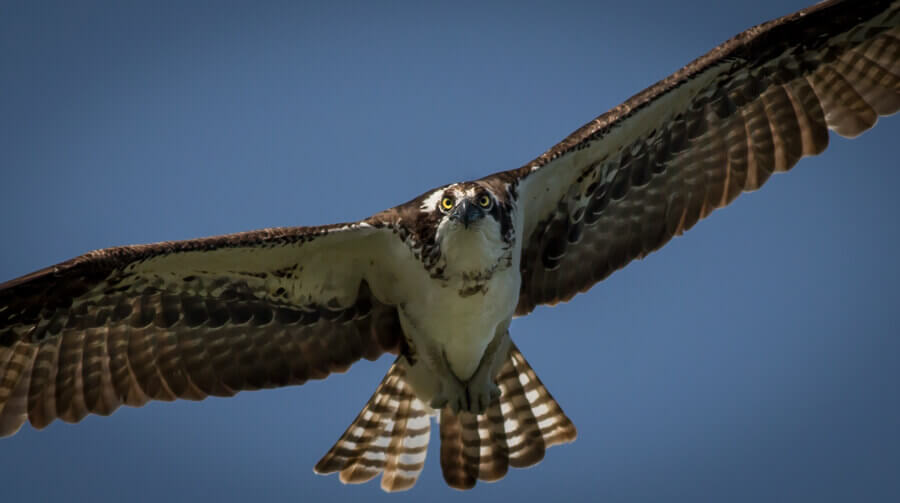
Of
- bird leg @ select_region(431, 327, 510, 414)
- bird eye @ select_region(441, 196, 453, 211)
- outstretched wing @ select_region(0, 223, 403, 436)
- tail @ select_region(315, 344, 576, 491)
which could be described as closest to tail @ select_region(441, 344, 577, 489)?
tail @ select_region(315, 344, 576, 491)

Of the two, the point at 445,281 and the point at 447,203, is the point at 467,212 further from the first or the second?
the point at 445,281

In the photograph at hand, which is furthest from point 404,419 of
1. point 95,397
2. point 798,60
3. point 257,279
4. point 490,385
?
point 798,60

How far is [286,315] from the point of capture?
9930 mm

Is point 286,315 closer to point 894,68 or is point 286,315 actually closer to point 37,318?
point 37,318

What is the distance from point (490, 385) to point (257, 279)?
1.84 m

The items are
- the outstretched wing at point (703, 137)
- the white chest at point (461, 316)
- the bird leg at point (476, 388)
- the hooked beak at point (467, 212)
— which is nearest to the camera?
the hooked beak at point (467, 212)

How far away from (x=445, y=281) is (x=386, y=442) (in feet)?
6.04

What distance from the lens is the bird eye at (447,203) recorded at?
8727mm

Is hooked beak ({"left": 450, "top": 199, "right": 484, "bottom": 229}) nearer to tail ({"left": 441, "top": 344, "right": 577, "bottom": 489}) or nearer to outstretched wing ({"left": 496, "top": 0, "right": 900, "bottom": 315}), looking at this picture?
outstretched wing ({"left": 496, "top": 0, "right": 900, "bottom": 315})

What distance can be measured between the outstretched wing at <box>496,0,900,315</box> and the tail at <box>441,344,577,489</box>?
0.61 metres

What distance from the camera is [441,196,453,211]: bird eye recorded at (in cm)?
873

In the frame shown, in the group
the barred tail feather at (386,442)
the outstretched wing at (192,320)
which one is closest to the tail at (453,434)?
the barred tail feather at (386,442)

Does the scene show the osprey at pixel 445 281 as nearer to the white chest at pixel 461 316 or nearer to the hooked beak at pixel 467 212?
the white chest at pixel 461 316

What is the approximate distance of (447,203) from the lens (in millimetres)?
8758
